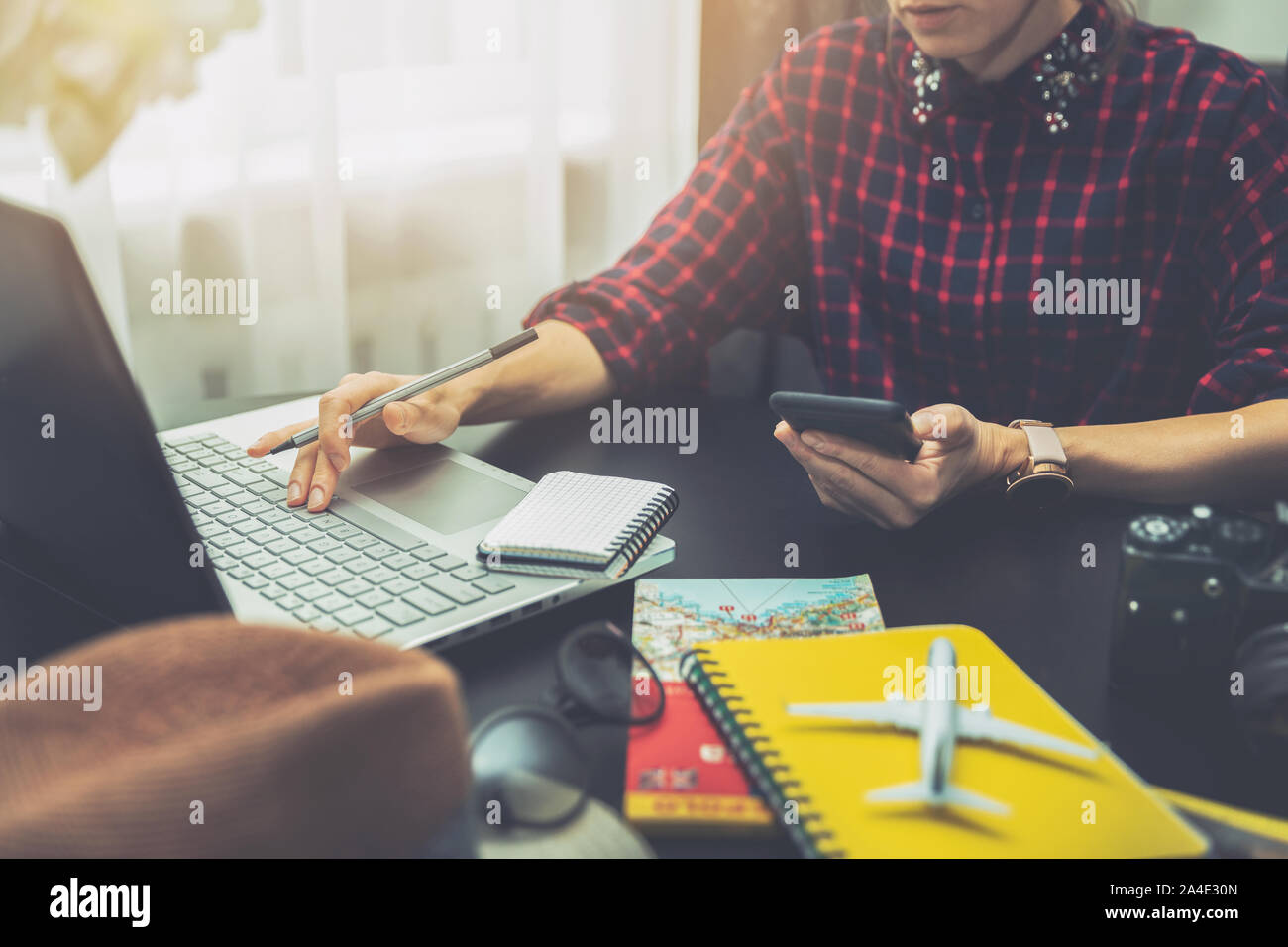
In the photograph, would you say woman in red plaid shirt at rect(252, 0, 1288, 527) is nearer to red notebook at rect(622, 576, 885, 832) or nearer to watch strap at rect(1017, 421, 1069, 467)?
watch strap at rect(1017, 421, 1069, 467)

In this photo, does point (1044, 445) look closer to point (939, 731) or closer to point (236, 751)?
point (939, 731)

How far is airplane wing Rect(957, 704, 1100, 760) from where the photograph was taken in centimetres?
49

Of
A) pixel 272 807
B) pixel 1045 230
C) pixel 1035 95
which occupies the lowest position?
pixel 272 807

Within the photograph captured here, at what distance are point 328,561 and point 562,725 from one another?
25 centimetres

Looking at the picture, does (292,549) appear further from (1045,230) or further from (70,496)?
(1045,230)

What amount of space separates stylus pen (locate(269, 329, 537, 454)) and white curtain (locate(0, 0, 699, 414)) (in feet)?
1.90

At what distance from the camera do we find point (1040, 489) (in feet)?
2.77

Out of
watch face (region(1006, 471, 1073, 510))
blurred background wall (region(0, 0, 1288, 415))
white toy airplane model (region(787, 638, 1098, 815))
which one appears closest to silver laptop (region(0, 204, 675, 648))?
white toy airplane model (region(787, 638, 1098, 815))
